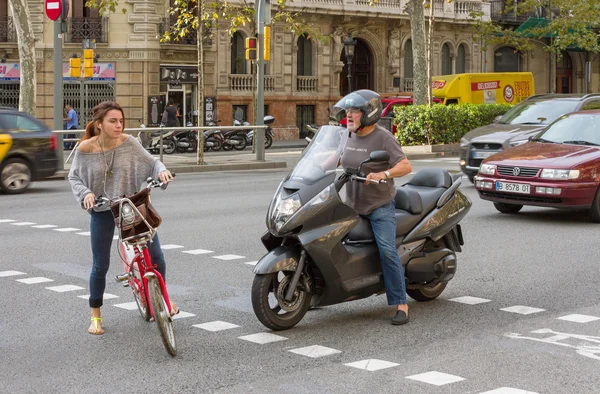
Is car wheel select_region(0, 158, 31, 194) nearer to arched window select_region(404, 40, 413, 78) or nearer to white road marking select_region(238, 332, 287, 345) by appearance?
white road marking select_region(238, 332, 287, 345)

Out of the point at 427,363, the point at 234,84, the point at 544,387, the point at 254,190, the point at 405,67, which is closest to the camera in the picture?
the point at 544,387

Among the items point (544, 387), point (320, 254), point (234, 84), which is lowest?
point (544, 387)

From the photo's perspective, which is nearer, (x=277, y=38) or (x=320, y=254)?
(x=320, y=254)

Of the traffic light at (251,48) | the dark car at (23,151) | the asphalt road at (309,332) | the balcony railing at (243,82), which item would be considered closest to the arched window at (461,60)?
the balcony railing at (243,82)

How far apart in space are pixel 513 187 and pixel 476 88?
23734 mm

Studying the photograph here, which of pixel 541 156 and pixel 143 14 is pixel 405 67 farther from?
pixel 541 156

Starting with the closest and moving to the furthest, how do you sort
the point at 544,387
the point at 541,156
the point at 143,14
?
1. the point at 544,387
2. the point at 541,156
3. the point at 143,14

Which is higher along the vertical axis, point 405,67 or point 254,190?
point 405,67

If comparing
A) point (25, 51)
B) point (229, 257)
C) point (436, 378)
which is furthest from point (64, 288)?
point (25, 51)

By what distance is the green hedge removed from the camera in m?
32.1

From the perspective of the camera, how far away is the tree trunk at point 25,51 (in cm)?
2692

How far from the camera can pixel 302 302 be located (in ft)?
25.0

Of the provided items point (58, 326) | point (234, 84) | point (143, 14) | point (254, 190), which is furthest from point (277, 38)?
point (58, 326)

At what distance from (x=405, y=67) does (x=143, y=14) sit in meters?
14.0
